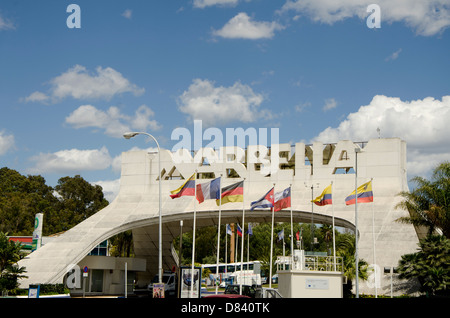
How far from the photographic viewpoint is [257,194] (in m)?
52.8

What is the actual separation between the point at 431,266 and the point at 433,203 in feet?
18.7

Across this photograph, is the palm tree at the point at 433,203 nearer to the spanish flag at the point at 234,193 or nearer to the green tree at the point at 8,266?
the spanish flag at the point at 234,193

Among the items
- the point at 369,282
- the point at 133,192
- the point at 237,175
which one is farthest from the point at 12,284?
the point at 369,282

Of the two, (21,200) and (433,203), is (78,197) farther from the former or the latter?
(433,203)

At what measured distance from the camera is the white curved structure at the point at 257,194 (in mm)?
46875

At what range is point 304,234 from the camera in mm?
103500

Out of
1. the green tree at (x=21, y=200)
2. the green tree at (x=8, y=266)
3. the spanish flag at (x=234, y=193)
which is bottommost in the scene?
the green tree at (x=8, y=266)

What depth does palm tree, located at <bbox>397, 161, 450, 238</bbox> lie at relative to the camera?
3953 centimetres

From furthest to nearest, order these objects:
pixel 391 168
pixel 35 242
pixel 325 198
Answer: pixel 35 242, pixel 391 168, pixel 325 198

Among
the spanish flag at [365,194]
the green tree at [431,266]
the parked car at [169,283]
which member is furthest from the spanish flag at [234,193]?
the parked car at [169,283]

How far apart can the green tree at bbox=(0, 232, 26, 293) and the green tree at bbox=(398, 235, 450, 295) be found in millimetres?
31104

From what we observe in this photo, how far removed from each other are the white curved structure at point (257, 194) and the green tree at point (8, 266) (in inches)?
92.0

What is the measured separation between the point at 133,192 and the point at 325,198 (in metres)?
25.1
